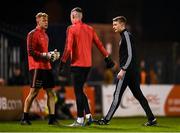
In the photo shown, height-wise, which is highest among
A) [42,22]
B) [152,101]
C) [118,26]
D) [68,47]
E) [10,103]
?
[42,22]

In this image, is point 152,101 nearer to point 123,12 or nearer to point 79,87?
point 79,87

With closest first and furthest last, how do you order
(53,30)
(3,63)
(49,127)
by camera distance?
(49,127), (3,63), (53,30)

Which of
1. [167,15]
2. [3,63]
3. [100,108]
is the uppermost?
[167,15]

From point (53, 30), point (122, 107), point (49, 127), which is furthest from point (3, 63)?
point (49, 127)

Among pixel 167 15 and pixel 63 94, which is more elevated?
pixel 167 15

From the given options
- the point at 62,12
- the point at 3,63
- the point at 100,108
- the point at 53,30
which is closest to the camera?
the point at 100,108

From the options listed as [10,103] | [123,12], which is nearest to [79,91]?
[10,103]

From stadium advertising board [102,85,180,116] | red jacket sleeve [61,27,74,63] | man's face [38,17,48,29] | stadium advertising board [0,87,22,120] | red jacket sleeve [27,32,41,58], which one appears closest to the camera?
red jacket sleeve [61,27,74,63]

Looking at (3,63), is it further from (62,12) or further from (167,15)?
(167,15)

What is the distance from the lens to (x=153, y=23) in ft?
119

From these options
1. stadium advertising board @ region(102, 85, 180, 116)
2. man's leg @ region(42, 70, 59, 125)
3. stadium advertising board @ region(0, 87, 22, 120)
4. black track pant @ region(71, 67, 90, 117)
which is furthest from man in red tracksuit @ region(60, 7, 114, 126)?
stadium advertising board @ region(102, 85, 180, 116)

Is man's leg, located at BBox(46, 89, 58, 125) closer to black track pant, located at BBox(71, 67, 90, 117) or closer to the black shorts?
the black shorts

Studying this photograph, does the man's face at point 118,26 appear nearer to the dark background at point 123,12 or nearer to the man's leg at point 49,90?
the man's leg at point 49,90

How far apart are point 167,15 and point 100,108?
49.6ft
